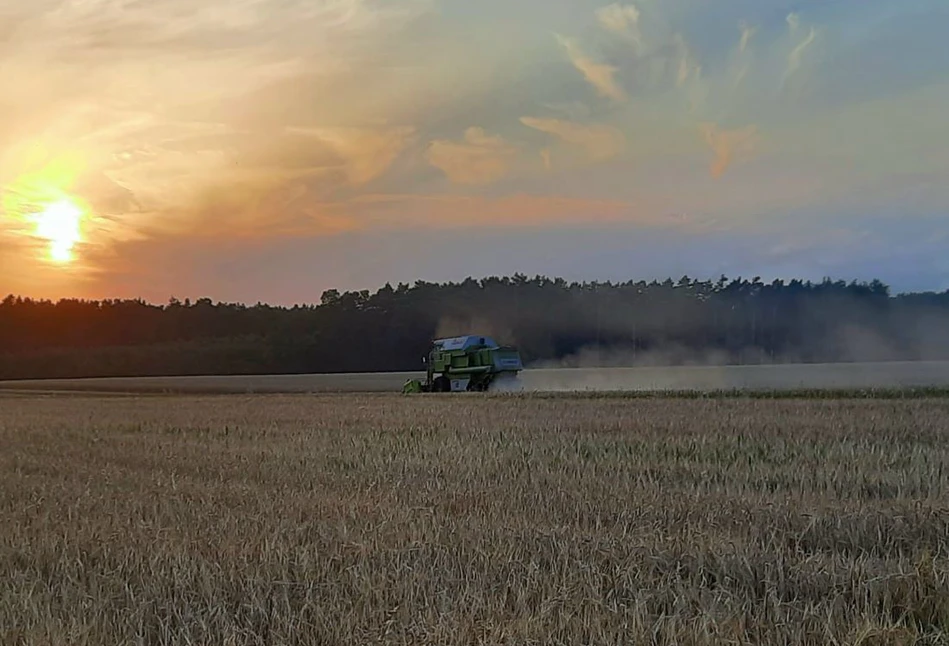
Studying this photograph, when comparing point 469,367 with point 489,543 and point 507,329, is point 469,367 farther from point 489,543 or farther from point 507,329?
point 507,329

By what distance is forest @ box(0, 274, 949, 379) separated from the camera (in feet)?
264

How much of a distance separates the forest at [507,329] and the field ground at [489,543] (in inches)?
2435

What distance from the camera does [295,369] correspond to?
91938 mm

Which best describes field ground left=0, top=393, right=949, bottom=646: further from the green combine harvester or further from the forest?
the forest

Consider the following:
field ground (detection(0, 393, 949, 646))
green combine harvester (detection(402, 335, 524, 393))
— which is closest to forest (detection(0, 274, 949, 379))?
green combine harvester (detection(402, 335, 524, 393))

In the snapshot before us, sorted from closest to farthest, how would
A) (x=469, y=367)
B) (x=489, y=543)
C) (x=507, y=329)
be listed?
1. (x=489, y=543)
2. (x=469, y=367)
3. (x=507, y=329)

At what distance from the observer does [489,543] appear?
21.3 feet

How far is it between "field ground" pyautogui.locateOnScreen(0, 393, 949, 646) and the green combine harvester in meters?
24.5

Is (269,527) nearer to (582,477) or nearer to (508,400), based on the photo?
(582,477)

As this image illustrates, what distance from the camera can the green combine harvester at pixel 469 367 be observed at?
38.9m

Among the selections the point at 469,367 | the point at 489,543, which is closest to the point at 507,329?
the point at 469,367

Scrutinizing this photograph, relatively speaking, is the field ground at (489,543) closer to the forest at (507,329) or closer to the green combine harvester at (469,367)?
the green combine harvester at (469,367)

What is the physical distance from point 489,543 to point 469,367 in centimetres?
3297

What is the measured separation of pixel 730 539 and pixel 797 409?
1541 cm
